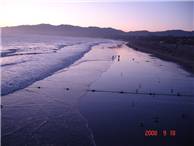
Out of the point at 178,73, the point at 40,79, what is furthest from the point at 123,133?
the point at 178,73

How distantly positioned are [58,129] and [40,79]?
8.54 meters

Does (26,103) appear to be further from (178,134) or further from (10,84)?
(178,134)

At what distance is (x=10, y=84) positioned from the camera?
14656 millimetres
